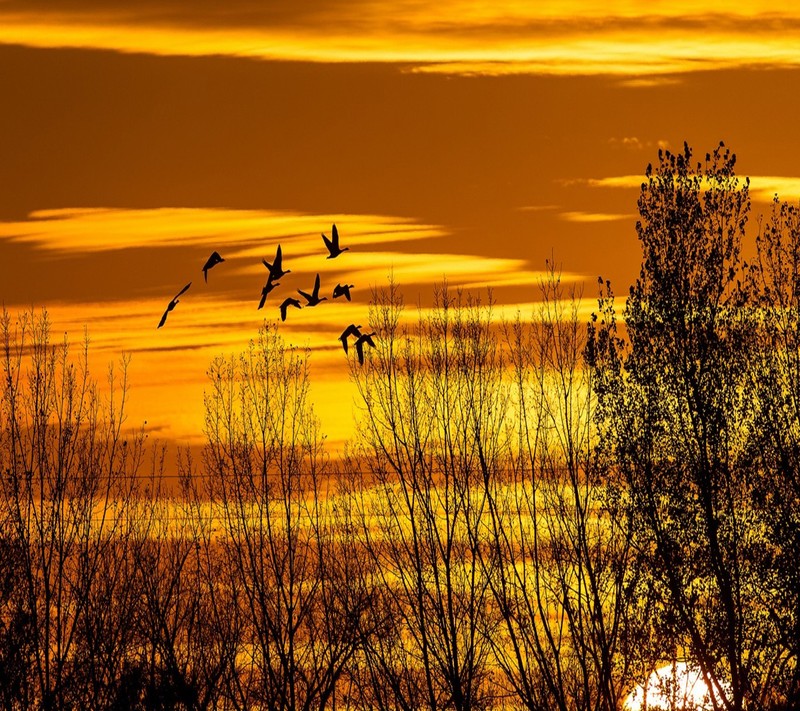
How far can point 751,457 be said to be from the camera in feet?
73.4

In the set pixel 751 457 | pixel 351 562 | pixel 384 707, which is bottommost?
pixel 384 707

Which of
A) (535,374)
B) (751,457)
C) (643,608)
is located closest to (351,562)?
(535,374)

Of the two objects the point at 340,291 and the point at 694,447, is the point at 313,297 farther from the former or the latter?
the point at 694,447

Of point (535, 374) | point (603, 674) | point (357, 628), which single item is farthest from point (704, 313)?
point (357, 628)

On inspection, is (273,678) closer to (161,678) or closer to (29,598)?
(161,678)

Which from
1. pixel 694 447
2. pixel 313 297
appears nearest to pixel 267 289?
pixel 313 297

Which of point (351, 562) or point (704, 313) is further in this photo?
point (351, 562)

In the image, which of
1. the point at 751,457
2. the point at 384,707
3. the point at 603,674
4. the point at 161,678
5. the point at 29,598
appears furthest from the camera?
the point at 161,678

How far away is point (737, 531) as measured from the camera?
884 inches

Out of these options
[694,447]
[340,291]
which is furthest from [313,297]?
[694,447]

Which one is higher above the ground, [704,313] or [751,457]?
[704,313]

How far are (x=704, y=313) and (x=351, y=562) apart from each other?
11.1 metres

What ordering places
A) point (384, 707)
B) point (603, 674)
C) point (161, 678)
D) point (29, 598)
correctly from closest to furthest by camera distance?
1. point (603, 674)
2. point (29, 598)
3. point (384, 707)
4. point (161, 678)

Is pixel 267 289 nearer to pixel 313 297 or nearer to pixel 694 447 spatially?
pixel 313 297
